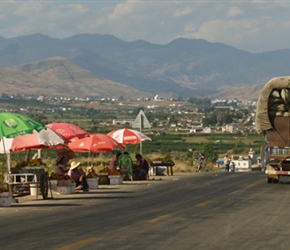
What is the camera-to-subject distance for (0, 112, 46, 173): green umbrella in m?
26.8

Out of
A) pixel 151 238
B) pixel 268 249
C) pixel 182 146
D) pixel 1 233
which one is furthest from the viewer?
pixel 182 146

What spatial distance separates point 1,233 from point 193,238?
11.8ft

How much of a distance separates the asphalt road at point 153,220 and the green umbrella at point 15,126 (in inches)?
71.9

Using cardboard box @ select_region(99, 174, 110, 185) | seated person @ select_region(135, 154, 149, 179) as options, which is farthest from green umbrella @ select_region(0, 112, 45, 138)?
seated person @ select_region(135, 154, 149, 179)

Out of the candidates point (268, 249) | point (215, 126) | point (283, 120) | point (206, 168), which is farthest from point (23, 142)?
point (215, 126)

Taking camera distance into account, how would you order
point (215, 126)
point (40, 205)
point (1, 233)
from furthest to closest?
point (215, 126)
point (40, 205)
point (1, 233)

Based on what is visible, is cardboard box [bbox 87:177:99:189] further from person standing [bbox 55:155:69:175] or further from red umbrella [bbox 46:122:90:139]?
red umbrella [bbox 46:122:90:139]

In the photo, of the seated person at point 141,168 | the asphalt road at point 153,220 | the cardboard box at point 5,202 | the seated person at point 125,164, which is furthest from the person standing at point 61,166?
the seated person at point 141,168

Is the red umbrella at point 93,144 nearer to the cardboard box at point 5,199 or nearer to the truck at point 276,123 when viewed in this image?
the truck at point 276,123

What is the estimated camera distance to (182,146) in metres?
119

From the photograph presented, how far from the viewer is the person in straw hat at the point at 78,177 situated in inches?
1276

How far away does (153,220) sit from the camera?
20.9 meters

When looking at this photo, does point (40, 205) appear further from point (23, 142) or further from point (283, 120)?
point (283, 120)

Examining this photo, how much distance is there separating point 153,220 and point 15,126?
7.45 meters
